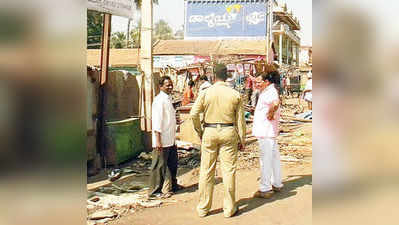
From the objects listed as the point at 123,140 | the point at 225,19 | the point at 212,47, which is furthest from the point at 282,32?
the point at 123,140

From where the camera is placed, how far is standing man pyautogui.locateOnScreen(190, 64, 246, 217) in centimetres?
508

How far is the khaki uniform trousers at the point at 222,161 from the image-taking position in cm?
509

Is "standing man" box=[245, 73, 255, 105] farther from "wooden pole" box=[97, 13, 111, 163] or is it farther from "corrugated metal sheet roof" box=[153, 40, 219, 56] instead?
"wooden pole" box=[97, 13, 111, 163]

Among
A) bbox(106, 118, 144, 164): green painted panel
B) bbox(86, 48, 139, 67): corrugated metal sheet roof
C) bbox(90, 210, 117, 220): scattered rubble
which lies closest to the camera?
bbox(90, 210, 117, 220): scattered rubble

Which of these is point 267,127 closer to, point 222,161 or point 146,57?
point 222,161

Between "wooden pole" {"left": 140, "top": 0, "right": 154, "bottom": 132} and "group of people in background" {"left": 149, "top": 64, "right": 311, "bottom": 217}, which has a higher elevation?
"wooden pole" {"left": 140, "top": 0, "right": 154, "bottom": 132}

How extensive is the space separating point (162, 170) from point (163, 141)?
445 millimetres

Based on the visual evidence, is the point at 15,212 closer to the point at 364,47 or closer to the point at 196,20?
the point at 364,47

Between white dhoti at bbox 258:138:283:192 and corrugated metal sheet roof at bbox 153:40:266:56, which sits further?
corrugated metal sheet roof at bbox 153:40:266:56

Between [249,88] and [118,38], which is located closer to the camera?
[249,88]

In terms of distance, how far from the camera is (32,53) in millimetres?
1152

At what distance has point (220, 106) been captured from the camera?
5.06 meters

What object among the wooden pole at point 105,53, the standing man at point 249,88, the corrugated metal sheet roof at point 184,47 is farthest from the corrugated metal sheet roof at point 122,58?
the wooden pole at point 105,53

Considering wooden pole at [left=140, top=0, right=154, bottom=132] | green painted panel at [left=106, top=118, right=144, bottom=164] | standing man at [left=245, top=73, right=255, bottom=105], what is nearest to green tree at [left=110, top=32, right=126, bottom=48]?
standing man at [left=245, top=73, right=255, bottom=105]
